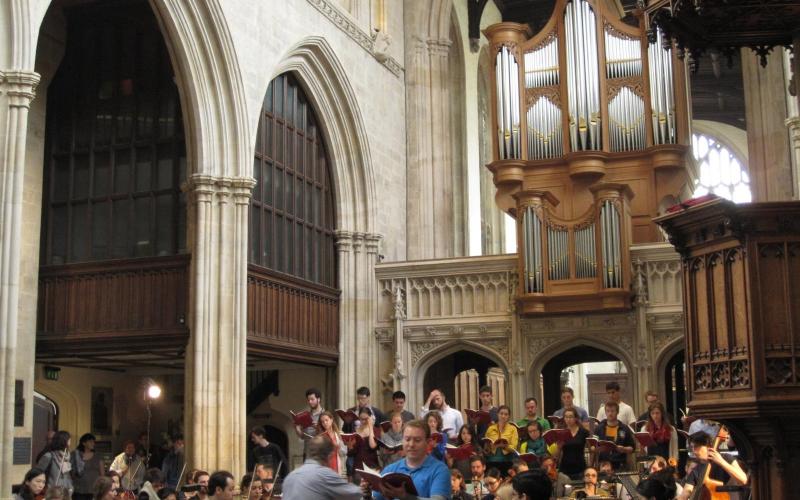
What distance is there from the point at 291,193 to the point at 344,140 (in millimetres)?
1833

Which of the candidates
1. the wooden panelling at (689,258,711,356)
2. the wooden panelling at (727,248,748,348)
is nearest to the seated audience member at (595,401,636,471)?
the wooden panelling at (689,258,711,356)

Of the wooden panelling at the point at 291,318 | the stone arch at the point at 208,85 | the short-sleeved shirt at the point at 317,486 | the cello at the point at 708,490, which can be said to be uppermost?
the stone arch at the point at 208,85

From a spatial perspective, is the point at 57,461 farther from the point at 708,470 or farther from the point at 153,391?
the point at 153,391

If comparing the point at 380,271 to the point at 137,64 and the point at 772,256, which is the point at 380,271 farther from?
the point at 772,256

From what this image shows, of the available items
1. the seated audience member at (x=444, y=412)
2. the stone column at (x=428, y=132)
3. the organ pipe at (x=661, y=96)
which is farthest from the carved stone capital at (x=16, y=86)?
the organ pipe at (x=661, y=96)

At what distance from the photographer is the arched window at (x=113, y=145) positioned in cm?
1614

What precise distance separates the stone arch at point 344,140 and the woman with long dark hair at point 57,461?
309 inches

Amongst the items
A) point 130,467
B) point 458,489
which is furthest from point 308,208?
point 458,489

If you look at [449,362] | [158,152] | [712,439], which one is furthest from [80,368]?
[712,439]

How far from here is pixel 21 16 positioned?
40.6 ft

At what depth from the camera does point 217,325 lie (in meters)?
14.9

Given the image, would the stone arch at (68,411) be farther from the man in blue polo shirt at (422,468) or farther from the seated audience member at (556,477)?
the man in blue polo shirt at (422,468)

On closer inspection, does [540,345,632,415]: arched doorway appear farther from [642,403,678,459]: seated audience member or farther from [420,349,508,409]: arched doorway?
[642,403,678,459]: seated audience member

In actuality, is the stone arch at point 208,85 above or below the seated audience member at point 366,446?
above
